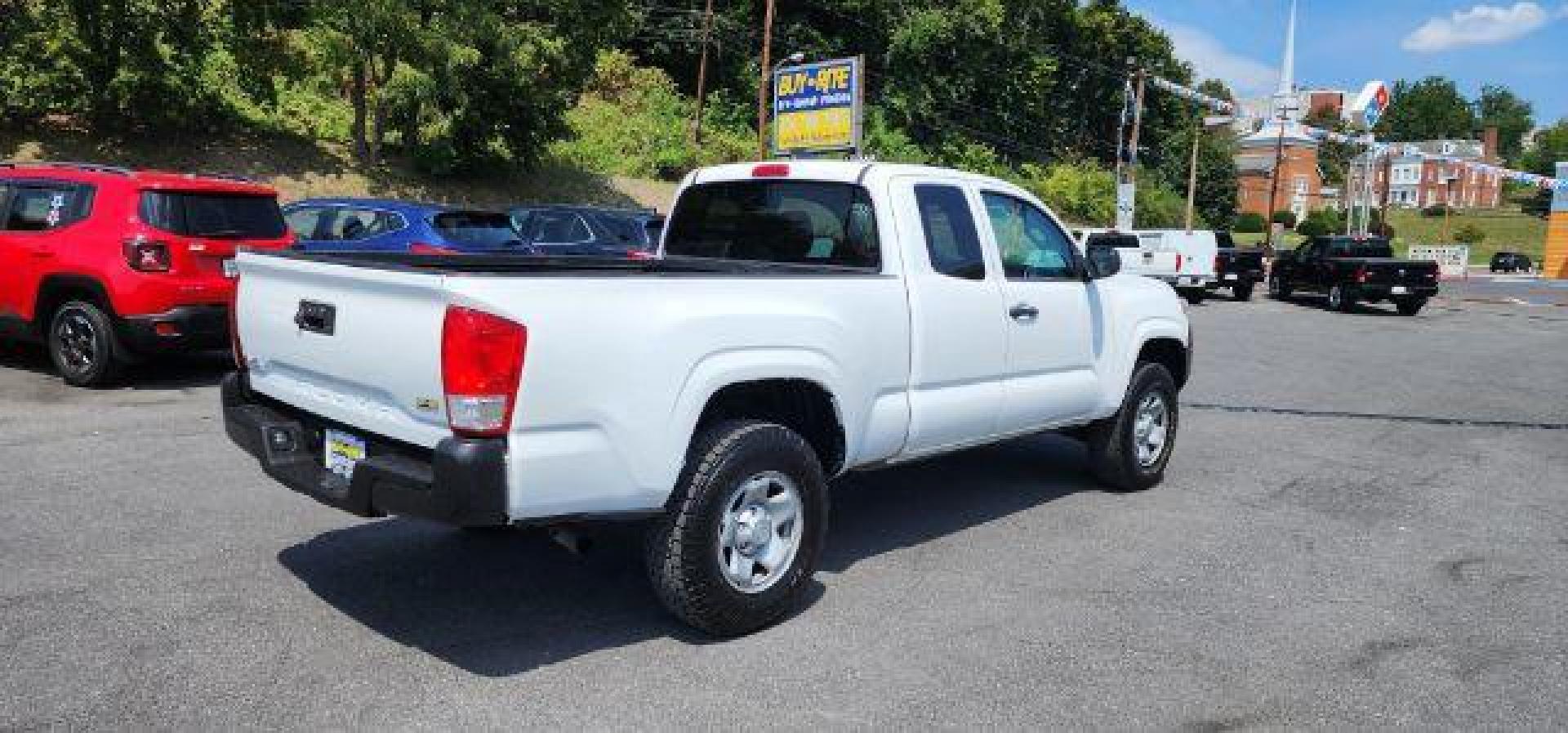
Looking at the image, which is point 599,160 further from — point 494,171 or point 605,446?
point 605,446

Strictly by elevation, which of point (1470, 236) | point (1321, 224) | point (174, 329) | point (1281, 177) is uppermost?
point (1281, 177)

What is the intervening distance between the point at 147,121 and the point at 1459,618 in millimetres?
24355

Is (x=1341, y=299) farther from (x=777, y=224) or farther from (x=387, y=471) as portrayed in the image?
(x=387, y=471)

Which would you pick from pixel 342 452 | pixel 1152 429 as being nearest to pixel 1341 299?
pixel 1152 429

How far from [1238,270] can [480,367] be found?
1069 inches

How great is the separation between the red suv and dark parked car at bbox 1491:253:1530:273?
237 ft

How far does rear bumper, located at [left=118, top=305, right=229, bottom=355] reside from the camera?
8.55 m

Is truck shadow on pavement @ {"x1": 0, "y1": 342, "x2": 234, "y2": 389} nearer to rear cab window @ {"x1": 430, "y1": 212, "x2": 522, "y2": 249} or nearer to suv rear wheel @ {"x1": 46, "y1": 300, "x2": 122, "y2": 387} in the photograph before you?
suv rear wheel @ {"x1": 46, "y1": 300, "x2": 122, "y2": 387}

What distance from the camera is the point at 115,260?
853cm

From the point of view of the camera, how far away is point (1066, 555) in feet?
18.1

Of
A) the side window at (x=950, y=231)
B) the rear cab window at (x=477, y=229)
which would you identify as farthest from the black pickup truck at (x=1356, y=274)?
the side window at (x=950, y=231)

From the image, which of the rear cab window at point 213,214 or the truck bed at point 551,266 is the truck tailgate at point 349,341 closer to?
the truck bed at point 551,266

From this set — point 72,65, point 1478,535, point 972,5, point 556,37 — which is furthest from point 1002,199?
point 972,5

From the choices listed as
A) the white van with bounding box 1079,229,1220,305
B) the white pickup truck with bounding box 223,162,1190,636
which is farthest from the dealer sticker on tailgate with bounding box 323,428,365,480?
the white van with bounding box 1079,229,1220,305
